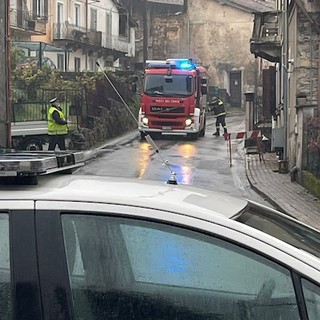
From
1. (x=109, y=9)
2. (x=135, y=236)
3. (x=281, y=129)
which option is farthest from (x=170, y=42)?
(x=135, y=236)

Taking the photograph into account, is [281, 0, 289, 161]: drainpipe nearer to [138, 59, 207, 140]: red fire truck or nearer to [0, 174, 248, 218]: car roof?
[138, 59, 207, 140]: red fire truck

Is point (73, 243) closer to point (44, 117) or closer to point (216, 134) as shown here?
point (44, 117)

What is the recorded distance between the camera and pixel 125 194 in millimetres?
2355

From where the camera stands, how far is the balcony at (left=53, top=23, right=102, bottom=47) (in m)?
42.1

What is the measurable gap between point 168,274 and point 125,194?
321mm

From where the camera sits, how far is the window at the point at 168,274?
2170mm

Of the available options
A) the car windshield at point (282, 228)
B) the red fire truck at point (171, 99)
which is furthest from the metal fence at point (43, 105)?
the car windshield at point (282, 228)

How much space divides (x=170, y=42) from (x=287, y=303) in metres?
53.5

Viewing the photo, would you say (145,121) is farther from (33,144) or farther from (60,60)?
(60,60)

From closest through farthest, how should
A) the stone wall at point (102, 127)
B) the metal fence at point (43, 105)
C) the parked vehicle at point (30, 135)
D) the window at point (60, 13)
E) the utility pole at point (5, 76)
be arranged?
1. the utility pole at point (5, 76)
2. the parked vehicle at point (30, 135)
3. the metal fence at point (43, 105)
4. the stone wall at point (102, 127)
5. the window at point (60, 13)

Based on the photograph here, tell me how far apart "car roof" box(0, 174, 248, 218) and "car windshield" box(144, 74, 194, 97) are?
76.9 feet

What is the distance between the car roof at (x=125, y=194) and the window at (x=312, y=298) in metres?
0.36

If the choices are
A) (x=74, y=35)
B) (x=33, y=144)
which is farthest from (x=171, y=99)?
(x=74, y=35)

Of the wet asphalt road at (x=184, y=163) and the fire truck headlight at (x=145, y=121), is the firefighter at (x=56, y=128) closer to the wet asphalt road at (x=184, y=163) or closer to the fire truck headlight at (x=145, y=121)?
the wet asphalt road at (x=184, y=163)
